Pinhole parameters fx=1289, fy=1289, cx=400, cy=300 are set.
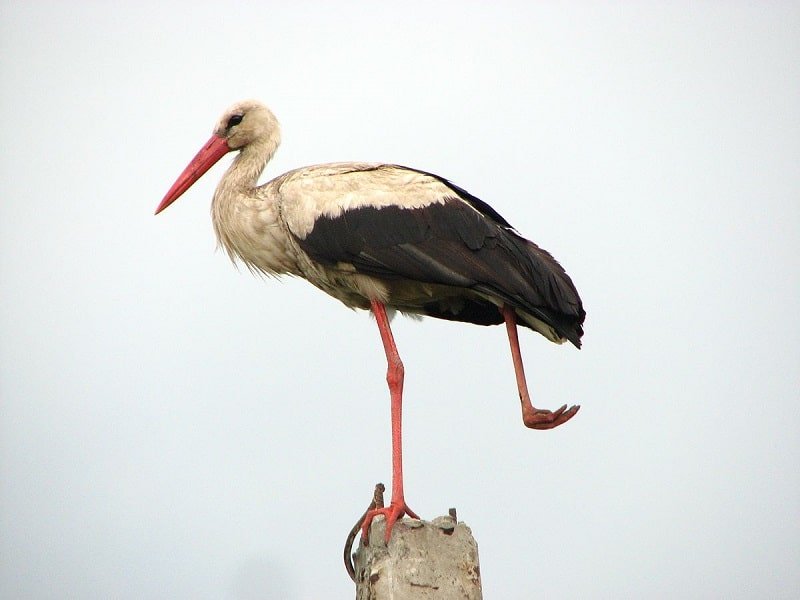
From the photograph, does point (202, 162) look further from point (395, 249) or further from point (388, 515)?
point (388, 515)

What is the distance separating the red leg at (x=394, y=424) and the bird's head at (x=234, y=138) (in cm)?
151

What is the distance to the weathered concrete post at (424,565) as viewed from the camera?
6270 millimetres

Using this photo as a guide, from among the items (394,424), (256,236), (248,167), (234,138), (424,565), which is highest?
(234,138)

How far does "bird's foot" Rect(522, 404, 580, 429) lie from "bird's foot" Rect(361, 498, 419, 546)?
3.66ft

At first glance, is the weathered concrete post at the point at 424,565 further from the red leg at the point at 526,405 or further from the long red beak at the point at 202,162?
the long red beak at the point at 202,162

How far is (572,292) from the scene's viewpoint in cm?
790

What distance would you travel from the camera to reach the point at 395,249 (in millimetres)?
7949

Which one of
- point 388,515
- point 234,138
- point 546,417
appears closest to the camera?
point 388,515

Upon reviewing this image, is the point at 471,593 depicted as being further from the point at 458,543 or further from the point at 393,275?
the point at 393,275

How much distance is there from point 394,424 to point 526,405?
Answer: 32.5 inches

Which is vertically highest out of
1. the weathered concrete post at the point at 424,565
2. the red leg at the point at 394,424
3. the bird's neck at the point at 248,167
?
the bird's neck at the point at 248,167

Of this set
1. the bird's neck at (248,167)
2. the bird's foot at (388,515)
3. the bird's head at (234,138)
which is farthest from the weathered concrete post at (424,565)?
the bird's head at (234,138)

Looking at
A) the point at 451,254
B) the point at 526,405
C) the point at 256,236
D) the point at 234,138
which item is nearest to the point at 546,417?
the point at 526,405

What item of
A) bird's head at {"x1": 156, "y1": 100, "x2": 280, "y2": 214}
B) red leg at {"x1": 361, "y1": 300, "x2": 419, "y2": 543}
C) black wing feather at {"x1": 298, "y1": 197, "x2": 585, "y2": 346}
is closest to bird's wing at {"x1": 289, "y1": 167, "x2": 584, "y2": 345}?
black wing feather at {"x1": 298, "y1": 197, "x2": 585, "y2": 346}
